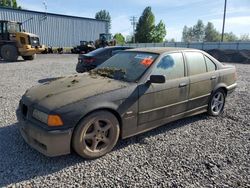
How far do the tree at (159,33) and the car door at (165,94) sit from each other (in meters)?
59.8

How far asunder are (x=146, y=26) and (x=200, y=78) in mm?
58444

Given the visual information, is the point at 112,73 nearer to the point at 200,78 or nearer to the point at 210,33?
the point at 200,78

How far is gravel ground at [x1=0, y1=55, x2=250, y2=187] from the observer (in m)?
2.76

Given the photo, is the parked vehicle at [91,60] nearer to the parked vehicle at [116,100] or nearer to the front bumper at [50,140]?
the parked vehicle at [116,100]

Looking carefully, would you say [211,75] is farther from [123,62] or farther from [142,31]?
[142,31]

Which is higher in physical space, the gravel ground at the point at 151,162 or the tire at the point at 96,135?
the tire at the point at 96,135

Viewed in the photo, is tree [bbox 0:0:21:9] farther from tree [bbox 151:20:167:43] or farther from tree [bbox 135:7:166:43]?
tree [bbox 151:20:167:43]

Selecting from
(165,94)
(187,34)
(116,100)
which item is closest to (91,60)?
(165,94)

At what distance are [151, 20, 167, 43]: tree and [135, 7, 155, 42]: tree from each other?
1.77 meters

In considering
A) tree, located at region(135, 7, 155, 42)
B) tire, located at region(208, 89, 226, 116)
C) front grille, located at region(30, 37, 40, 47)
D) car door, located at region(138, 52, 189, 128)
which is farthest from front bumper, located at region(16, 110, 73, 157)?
tree, located at region(135, 7, 155, 42)

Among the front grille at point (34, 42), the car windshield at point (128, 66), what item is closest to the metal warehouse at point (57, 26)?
the front grille at point (34, 42)

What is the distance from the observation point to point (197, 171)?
2977 millimetres

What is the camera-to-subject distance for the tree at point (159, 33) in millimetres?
62562

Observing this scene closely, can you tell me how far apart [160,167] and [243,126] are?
7.73 feet
